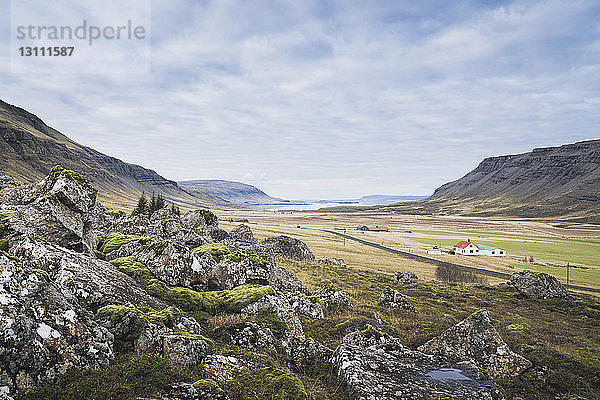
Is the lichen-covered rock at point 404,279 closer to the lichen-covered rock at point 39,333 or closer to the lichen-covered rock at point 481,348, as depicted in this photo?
the lichen-covered rock at point 481,348

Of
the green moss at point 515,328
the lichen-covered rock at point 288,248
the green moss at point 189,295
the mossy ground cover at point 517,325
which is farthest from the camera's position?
the lichen-covered rock at point 288,248

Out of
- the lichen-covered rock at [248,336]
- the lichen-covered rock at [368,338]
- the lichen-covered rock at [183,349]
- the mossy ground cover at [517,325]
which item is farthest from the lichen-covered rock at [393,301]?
the lichen-covered rock at [183,349]

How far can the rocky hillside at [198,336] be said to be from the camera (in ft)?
23.0

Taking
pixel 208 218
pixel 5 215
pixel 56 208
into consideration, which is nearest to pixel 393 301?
pixel 208 218

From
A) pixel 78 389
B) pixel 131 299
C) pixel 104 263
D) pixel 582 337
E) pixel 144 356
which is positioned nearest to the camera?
pixel 78 389

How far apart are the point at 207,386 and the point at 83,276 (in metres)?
6.73

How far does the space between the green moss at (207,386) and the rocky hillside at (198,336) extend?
0.10ft

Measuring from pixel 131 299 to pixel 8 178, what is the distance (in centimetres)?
3269

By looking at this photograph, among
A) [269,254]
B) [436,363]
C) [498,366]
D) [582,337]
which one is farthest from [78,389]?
[582,337]

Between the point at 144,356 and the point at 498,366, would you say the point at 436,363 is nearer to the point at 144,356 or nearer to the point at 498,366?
the point at 498,366

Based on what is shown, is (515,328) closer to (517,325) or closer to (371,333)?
(517,325)

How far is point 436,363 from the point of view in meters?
12.7

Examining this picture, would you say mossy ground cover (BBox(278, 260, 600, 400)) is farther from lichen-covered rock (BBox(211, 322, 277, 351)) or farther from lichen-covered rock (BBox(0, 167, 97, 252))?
lichen-covered rock (BBox(0, 167, 97, 252))

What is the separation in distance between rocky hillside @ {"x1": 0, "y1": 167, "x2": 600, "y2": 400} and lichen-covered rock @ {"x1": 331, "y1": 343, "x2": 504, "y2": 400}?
6 cm
